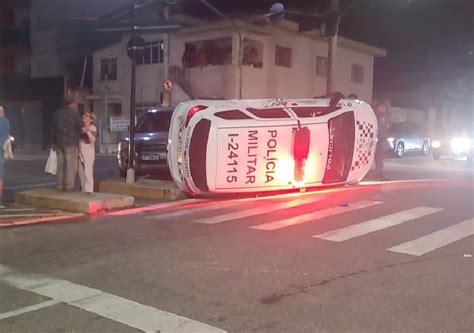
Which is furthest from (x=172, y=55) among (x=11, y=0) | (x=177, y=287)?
(x=177, y=287)

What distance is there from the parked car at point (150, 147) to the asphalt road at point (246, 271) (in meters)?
4.03

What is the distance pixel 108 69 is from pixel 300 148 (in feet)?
91.3

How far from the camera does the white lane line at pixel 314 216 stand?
29.0 ft

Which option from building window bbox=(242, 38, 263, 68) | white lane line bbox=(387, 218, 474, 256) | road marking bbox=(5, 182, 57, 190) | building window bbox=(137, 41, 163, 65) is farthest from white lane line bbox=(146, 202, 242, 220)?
building window bbox=(137, 41, 163, 65)

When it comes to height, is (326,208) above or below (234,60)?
below

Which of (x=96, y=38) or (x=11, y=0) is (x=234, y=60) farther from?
(x=11, y=0)

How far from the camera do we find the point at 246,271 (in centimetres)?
636

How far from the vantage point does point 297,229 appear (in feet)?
28.2

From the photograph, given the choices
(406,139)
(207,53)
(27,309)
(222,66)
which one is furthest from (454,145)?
(27,309)

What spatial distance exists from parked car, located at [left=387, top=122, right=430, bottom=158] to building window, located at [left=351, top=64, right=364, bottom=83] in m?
9.67

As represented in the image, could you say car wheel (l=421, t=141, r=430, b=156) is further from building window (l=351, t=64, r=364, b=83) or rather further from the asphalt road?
the asphalt road

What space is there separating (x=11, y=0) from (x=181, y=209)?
39.5m

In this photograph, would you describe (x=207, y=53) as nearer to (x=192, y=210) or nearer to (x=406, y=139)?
(x=406, y=139)

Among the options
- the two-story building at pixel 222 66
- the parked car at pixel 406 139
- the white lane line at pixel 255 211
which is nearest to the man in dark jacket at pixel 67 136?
the white lane line at pixel 255 211
